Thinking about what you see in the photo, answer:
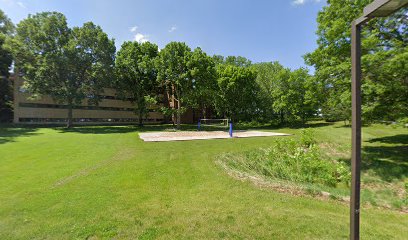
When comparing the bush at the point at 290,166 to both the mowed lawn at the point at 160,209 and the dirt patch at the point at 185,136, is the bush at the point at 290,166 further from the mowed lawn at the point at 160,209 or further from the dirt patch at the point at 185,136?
the dirt patch at the point at 185,136

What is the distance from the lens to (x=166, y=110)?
29.2 meters

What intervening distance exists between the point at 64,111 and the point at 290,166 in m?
38.3

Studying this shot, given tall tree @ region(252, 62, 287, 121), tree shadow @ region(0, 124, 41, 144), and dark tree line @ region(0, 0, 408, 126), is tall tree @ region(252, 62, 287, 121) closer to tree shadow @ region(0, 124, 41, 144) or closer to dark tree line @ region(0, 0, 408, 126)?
dark tree line @ region(0, 0, 408, 126)

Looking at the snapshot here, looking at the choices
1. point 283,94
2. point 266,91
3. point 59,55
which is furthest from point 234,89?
point 59,55

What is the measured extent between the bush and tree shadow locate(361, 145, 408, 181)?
4.05 ft

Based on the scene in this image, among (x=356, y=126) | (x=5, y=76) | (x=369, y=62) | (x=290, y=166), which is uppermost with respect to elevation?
(x=5, y=76)

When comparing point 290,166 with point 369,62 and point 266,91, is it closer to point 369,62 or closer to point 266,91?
point 369,62

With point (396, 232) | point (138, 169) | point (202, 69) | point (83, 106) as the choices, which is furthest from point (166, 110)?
point (396, 232)

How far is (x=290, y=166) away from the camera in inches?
409

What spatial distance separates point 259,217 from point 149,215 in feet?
8.14

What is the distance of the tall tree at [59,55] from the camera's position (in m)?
27.2

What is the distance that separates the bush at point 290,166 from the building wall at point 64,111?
27.8 meters

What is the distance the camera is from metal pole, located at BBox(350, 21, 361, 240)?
10.1 feet

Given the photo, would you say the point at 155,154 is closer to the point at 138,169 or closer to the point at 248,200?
the point at 138,169
